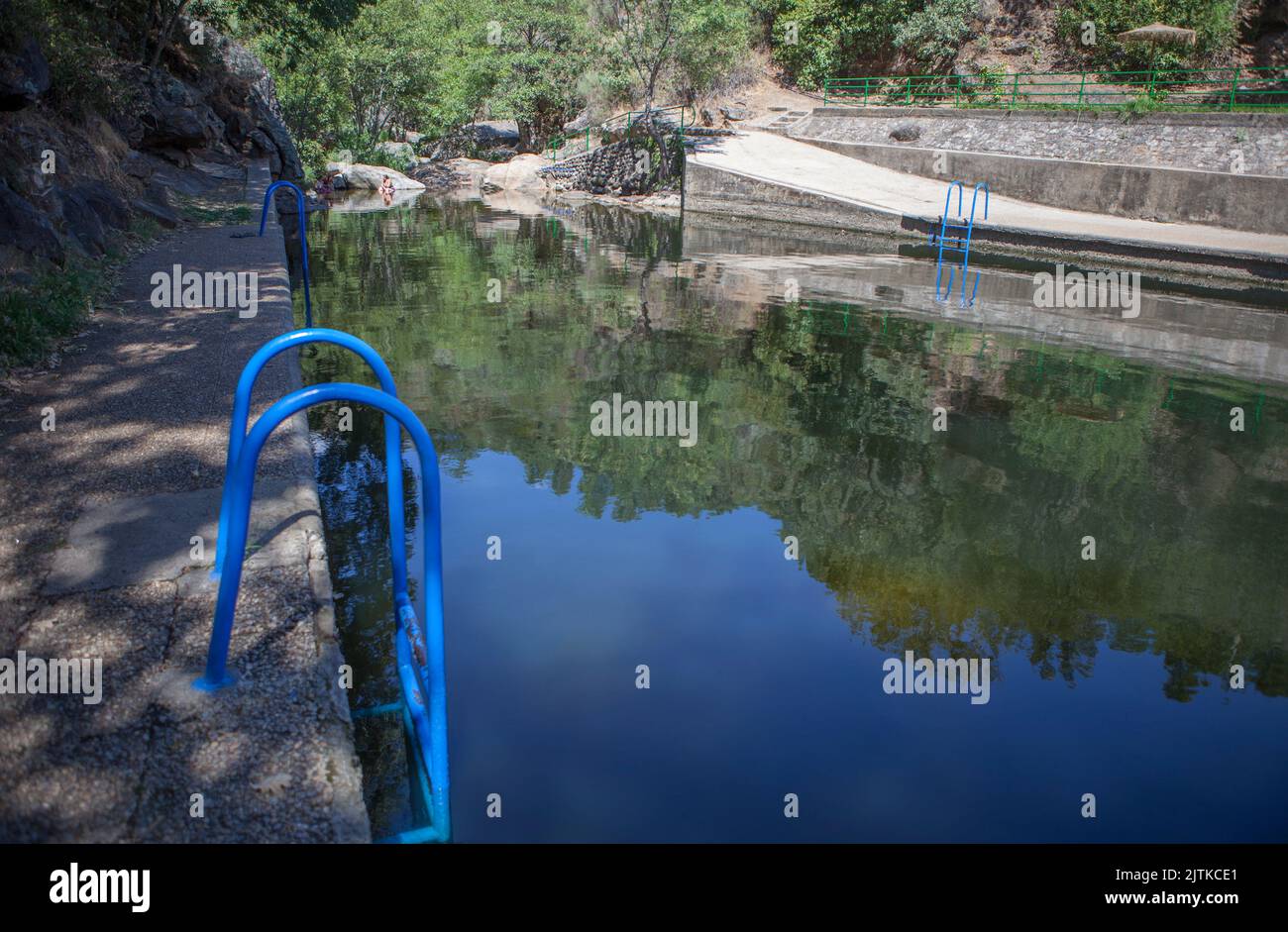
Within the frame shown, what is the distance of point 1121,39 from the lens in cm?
2853

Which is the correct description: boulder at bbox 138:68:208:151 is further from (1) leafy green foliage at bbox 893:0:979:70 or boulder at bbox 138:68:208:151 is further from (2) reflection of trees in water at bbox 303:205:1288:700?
(1) leafy green foliage at bbox 893:0:979:70

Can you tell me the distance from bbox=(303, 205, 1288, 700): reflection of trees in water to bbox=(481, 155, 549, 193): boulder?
2128 centimetres

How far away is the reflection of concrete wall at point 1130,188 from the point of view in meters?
19.9

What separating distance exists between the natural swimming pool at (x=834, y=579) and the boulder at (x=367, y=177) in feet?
74.2

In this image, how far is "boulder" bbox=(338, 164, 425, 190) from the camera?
32938 mm

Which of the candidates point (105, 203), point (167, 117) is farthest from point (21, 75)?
point (167, 117)

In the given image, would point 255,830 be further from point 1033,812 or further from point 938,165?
point 938,165

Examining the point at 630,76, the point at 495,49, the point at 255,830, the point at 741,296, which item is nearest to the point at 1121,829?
the point at 255,830

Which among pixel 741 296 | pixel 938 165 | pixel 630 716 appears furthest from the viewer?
pixel 938 165

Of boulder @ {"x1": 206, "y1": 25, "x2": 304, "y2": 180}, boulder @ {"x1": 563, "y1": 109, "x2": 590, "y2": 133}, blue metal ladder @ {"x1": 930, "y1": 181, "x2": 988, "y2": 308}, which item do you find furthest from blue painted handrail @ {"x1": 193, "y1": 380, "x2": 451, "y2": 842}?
boulder @ {"x1": 563, "y1": 109, "x2": 590, "y2": 133}

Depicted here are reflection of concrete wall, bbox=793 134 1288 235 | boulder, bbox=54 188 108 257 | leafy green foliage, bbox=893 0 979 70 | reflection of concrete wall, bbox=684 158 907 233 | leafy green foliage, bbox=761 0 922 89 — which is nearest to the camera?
boulder, bbox=54 188 108 257

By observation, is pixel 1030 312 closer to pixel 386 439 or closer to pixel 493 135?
pixel 386 439

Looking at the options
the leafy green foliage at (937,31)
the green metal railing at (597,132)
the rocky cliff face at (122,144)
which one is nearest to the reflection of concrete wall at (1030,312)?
the rocky cliff face at (122,144)
